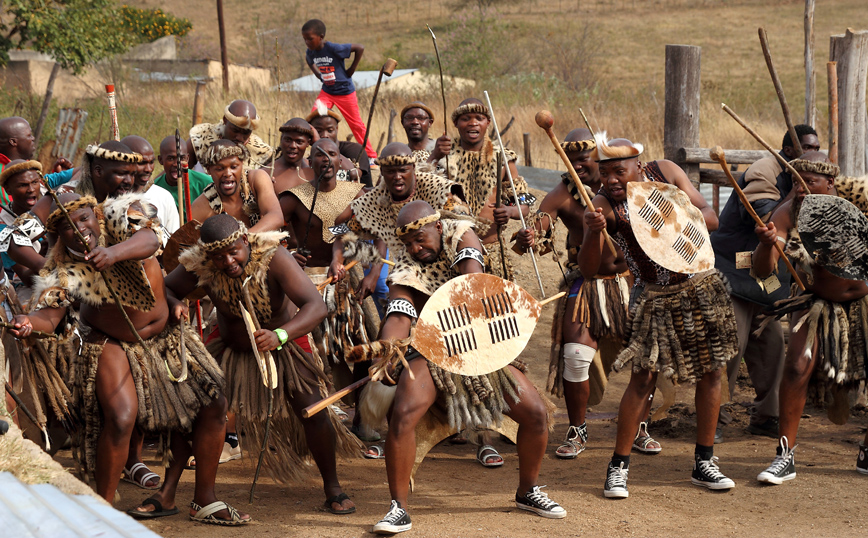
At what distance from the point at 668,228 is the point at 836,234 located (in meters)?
0.84

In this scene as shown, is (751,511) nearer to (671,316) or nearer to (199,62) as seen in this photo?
(671,316)

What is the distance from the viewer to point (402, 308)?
14.4 feet

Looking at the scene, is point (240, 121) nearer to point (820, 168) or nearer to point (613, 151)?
point (613, 151)

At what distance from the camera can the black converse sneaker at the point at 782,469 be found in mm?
4941

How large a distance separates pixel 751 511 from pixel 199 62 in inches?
951

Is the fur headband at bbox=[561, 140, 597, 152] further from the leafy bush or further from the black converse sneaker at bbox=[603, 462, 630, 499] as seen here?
the leafy bush

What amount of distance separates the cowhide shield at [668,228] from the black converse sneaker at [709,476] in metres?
1.05

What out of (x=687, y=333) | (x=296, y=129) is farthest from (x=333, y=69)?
(x=687, y=333)

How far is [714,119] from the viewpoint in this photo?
16.8 meters

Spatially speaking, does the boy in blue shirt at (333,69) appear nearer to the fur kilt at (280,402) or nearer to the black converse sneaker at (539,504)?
the fur kilt at (280,402)

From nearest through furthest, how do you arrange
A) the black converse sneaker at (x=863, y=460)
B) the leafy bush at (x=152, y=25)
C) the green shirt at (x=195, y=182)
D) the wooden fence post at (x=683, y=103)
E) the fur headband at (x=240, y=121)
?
1. the black converse sneaker at (x=863, y=460)
2. the fur headband at (x=240, y=121)
3. the green shirt at (x=195, y=182)
4. the wooden fence post at (x=683, y=103)
5. the leafy bush at (x=152, y=25)

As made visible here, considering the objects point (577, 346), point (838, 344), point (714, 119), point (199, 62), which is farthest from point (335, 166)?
point (199, 62)

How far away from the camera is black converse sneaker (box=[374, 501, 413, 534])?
421 centimetres

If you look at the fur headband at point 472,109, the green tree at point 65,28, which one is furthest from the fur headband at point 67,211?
the green tree at point 65,28
